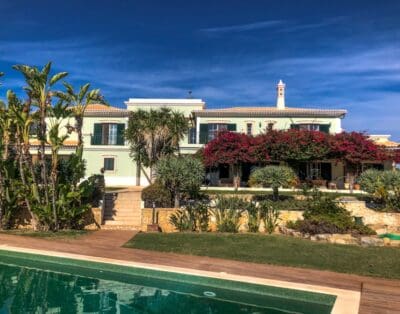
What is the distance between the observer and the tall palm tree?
40.0 feet

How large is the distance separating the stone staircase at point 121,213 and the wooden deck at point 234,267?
1.62 meters

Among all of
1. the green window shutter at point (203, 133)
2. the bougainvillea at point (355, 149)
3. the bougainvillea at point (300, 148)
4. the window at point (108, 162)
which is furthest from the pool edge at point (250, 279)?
the green window shutter at point (203, 133)

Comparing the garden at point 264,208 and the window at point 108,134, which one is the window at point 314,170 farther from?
the window at point 108,134

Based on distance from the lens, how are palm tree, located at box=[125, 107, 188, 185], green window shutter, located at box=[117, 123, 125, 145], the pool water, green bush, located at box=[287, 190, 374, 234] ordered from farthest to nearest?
green window shutter, located at box=[117, 123, 125, 145], palm tree, located at box=[125, 107, 188, 185], green bush, located at box=[287, 190, 374, 234], the pool water

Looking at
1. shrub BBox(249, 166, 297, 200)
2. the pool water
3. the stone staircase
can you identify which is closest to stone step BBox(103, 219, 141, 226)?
the stone staircase

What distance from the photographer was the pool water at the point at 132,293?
21.6 feet

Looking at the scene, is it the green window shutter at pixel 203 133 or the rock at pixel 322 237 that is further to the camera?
the green window shutter at pixel 203 133

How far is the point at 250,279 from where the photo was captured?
7.55m

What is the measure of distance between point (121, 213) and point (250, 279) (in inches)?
352

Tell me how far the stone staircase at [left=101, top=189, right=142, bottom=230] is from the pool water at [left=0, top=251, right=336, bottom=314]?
16.9 feet

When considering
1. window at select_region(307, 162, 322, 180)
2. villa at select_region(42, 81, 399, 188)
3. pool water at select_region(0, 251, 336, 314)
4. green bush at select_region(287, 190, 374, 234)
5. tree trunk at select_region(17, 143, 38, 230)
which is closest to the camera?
pool water at select_region(0, 251, 336, 314)

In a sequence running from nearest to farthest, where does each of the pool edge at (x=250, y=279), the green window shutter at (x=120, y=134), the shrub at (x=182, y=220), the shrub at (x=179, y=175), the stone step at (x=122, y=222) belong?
the pool edge at (x=250, y=279), the shrub at (x=182, y=220), the stone step at (x=122, y=222), the shrub at (x=179, y=175), the green window shutter at (x=120, y=134)

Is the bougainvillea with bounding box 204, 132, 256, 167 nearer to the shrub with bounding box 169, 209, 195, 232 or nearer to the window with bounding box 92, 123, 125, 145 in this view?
the window with bounding box 92, 123, 125, 145

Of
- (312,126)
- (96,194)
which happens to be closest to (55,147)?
(96,194)
